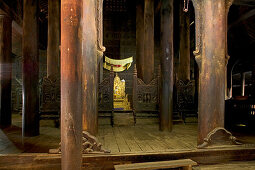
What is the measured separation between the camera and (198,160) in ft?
10.8

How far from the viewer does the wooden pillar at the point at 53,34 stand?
708 centimetres

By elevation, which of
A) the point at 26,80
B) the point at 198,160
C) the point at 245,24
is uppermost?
the point at 245,24

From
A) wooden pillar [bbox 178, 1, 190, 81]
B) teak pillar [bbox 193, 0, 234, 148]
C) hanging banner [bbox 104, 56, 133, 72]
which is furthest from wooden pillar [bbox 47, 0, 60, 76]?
wooden pillar [bbox 178, 1, 190, 81]

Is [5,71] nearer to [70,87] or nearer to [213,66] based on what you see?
[70,87]

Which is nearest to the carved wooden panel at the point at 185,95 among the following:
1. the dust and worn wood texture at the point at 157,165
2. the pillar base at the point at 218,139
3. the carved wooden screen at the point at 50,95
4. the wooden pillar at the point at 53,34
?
the pillar base at the point at 218,139

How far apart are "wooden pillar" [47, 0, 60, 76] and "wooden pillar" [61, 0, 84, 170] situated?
5.37 metres

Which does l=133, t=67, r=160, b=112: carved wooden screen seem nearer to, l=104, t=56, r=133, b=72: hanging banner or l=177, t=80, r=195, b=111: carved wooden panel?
l=177, t=80, r=195, b=111: carved wooden panel

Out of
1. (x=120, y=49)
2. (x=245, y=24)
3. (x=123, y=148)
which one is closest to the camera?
(x=123, y=148)

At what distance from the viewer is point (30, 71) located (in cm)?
463

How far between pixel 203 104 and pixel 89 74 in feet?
7.69

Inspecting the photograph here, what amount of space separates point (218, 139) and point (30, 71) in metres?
4.76

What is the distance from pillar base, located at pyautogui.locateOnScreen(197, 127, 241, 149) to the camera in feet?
11.1

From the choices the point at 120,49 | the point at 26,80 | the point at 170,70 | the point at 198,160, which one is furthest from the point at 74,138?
the point at 120,49

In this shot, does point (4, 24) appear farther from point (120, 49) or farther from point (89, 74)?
point (120, 49)
